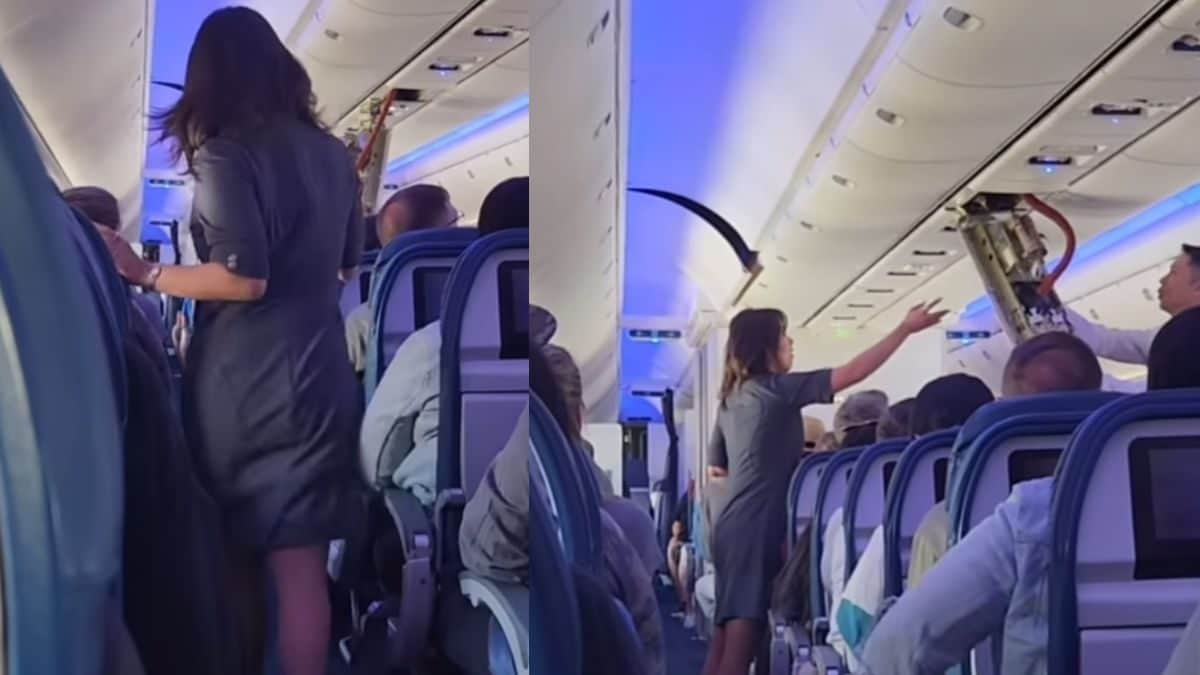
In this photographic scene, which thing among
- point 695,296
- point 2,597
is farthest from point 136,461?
point 695,296

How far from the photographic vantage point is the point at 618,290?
3.67 ft

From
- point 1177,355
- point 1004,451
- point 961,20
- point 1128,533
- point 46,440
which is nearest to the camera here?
point 46,440

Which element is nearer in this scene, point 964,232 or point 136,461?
point 136,461

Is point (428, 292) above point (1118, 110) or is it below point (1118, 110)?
below

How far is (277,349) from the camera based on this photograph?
0.98 metres

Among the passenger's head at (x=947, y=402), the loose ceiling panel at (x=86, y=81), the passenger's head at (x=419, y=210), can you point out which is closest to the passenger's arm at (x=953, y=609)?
the passenger's head at (x=947, y=402)

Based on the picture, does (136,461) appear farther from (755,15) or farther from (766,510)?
(755,15)

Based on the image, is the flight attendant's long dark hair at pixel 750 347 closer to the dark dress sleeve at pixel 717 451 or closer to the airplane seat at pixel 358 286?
the dark dress sleeve at pixel 717 451

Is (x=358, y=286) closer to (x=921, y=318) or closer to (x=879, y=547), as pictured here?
(x=921, y=318)

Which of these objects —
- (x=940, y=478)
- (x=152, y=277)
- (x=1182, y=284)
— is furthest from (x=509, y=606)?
(x=1182, y=284)

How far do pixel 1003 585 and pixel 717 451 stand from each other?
46cm

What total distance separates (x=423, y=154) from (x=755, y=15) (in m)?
0.41

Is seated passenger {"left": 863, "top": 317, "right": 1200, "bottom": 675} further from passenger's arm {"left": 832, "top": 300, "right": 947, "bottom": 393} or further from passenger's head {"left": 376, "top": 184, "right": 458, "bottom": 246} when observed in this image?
passenger's head {"left": 376, "top": 184, "right": 458, "bottom": 246}

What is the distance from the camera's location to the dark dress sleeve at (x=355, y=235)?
1.03 metres
